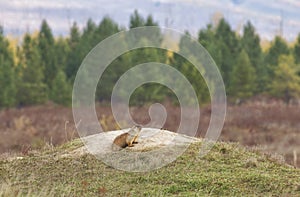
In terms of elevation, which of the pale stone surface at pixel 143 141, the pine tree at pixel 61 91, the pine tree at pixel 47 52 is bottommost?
the pine tree at pixel 61 91

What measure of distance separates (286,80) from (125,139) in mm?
41187

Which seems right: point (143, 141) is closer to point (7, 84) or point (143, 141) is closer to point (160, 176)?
point (160, 176)

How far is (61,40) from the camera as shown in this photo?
53.8m

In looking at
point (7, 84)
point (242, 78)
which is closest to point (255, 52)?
point (242, 78)

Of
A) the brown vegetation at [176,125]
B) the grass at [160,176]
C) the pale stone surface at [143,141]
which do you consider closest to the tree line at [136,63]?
the brown vegetation at [176,125]

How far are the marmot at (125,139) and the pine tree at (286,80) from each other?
129 feet

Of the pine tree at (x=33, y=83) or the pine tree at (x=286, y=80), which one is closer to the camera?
the pine tree at (x=33, y=83)

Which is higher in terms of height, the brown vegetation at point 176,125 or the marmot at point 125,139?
the marmot at point 125,139

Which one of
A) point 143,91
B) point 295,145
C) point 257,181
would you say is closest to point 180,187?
point 257,181

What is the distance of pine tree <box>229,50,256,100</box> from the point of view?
152ft

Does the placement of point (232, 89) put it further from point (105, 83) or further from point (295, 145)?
point (295, 145)

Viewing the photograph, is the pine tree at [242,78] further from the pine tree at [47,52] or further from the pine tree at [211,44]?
the pine tree at [47,52]

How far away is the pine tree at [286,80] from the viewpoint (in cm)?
4828

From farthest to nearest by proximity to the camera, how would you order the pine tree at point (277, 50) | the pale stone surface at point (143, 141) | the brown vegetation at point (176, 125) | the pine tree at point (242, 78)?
the pine tree at point (277, 50) < the pine tree at point (242, 78) < the brown vegetation at point (176, 125) < the pale stone surface at point (143, 141)
